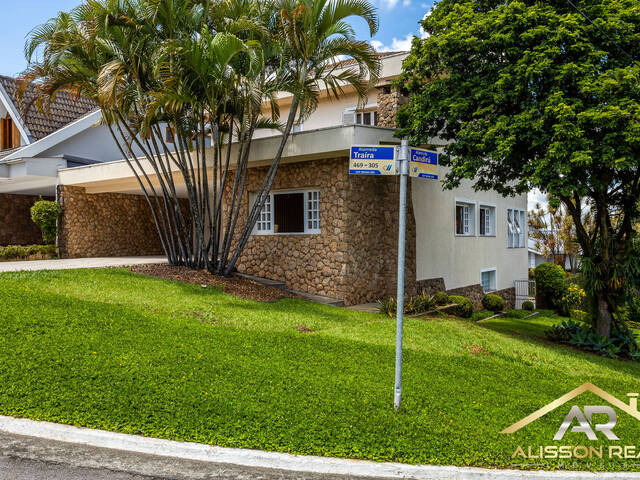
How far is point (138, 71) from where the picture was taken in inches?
474

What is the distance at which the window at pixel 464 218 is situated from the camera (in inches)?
714

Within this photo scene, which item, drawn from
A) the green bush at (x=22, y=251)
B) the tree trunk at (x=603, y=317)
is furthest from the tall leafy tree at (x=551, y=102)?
the green bush at (x=22, y=251)

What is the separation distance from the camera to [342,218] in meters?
13.0

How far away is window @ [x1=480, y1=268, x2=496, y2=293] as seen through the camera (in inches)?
791

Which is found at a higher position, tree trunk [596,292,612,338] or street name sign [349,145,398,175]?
street name sign [349,145,398,175]

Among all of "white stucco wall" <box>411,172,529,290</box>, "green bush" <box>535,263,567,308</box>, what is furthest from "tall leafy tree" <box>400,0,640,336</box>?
A: "green bush" <box>535,263,567,308</box>

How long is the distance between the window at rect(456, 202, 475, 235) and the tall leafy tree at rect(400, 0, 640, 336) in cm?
606

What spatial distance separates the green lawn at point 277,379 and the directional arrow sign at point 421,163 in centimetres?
266

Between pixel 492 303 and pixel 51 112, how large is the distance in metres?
19.4

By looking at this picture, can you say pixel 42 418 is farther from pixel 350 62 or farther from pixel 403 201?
pixel 350 62

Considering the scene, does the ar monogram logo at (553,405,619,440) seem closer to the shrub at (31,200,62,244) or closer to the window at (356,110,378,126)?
the window at (356,110,378,126)

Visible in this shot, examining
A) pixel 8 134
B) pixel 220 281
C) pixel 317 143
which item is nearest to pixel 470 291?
pixel 317 143

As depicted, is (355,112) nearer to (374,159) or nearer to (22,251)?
(374,159)

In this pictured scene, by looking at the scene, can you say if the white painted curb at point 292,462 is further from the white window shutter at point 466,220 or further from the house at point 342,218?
the white window shutter at point 466,220
